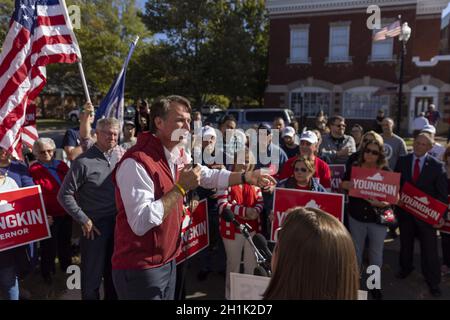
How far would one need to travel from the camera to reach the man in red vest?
217cm

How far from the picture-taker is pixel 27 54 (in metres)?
4.14

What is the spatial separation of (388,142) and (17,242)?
5439mm

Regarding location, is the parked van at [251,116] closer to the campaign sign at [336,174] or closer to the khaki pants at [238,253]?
the campaign sign at [336,174]

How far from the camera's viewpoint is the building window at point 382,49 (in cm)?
2286

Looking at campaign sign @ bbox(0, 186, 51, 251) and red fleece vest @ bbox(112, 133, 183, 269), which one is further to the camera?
campaign sign @ bbox(0, 186, 51, 251)

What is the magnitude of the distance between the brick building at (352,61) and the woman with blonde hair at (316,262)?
2311 centimetres

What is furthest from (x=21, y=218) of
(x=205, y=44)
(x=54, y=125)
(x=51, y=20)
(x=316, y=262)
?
(x=54, y=125)

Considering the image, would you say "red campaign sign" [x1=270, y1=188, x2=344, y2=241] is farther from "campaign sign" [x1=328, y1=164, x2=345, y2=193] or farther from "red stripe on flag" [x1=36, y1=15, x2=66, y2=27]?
"red stripe on flag" [x1=36, y1=15, x2=66, y2=27]

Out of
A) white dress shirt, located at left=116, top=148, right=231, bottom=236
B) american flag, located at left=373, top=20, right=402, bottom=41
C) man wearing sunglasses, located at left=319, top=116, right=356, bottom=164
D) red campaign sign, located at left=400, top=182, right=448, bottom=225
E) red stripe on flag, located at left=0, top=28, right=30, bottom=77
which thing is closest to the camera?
white dress shirt, located at left=116, top=148, right=231, bottom=236

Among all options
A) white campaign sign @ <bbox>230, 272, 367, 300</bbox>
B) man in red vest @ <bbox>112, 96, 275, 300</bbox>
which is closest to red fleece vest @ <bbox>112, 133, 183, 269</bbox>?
man in red vest @ <bbox>112, 96, 275, 300</bbox>

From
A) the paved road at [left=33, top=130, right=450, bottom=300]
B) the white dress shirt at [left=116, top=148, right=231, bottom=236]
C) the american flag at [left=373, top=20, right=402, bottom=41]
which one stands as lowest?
the paved road at [left=33, top=130, right=450, bottom=300]

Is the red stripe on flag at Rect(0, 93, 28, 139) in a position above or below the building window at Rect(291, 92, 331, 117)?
below

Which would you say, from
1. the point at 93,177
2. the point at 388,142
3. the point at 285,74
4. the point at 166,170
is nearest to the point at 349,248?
the point at 166,170

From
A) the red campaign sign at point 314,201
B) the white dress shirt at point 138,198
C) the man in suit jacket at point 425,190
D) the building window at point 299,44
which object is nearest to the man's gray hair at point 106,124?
the white dress shirt at point 138,198
